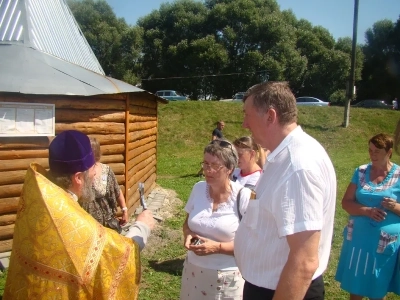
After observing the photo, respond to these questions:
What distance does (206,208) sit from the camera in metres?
3.08

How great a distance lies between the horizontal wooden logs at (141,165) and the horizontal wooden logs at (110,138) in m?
0.80

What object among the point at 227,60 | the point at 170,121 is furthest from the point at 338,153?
the point at 227,60

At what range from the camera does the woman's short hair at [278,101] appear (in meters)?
1.98

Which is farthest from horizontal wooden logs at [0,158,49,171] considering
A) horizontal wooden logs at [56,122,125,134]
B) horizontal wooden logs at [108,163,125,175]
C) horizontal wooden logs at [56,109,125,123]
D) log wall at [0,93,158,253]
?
horizontal wooden logs at [108,163,125,175]

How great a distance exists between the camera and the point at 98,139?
657 centimetres

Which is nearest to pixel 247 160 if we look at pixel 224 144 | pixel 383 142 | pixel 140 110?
pixel 224 144

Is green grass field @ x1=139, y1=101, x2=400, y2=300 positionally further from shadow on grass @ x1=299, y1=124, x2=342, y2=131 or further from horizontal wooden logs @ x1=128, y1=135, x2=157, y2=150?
horizontal wooden logs @ x1=128, y1=135, x2=157, y2=150

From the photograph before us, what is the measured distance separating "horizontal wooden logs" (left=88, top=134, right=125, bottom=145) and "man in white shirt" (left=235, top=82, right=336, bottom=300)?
478cm

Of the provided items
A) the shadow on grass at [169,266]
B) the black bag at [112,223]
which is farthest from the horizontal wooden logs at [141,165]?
the black bag at [112,223]

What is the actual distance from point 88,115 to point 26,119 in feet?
3.57

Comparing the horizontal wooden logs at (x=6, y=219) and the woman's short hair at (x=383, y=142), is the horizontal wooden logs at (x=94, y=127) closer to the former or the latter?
the horizontal wooden logs at (x=6, y=219)

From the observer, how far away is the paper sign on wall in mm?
5199

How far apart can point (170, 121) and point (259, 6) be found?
19775 millimetres

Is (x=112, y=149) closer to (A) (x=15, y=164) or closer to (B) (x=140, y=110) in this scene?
(A) (x=15, y=164)
